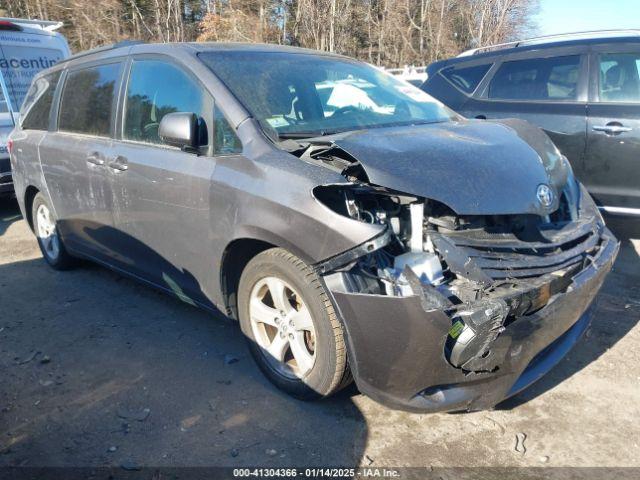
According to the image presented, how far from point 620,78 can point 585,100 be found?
12.9 inches

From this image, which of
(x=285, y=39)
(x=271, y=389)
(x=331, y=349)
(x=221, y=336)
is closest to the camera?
(x=331, y=349)

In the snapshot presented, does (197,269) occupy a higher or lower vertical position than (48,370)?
higher

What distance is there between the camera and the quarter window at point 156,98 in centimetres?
316

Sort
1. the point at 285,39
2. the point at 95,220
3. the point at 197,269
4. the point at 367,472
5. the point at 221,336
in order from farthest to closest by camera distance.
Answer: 1. the point at 285,39
2. the point at 95,220
3. the point at 221,336
4. the point at 197,269
5. the point at 367,472

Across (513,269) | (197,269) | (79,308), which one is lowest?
(79,308)

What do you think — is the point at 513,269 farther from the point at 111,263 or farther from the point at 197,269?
the point at 111,263

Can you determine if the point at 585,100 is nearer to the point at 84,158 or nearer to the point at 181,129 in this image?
the point at 181,129

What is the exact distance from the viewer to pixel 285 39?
26.3m

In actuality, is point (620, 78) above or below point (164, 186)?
above

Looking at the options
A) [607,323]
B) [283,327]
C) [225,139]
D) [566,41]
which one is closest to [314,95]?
[225,139]

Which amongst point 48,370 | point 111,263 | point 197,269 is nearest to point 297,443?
point 197,269

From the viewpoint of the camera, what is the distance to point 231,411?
2832 mm

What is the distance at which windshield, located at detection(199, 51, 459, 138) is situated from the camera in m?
3.07

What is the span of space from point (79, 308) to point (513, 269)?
132 inches
